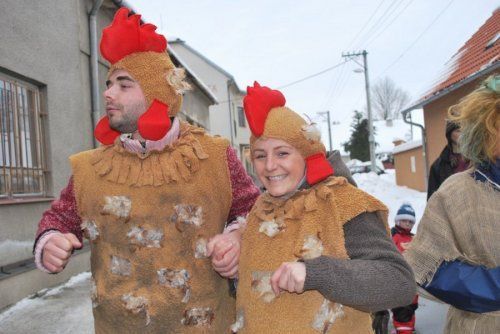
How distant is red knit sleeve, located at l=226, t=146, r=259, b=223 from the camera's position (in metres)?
2.23

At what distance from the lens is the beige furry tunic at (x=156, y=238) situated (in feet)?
6.64

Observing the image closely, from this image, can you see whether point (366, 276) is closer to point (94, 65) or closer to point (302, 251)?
point (302, 251)

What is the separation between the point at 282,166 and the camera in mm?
1844

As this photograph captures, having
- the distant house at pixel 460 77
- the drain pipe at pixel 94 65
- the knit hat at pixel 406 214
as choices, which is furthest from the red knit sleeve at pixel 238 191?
the distant house at pixel 460 77

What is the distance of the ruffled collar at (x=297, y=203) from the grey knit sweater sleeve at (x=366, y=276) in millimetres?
202

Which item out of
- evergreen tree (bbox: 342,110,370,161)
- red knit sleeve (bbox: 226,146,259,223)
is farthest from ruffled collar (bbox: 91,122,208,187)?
evergreen tree (bbox: 342,110,370,161)

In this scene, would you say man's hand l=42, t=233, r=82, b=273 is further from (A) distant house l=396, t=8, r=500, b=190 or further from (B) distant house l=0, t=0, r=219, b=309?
(A) distant house l=396, t=8, r=500, b=190

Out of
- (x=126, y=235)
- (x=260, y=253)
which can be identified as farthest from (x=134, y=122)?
(x=260, y=253)

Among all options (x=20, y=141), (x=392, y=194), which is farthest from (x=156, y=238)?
(x=392, y=194)

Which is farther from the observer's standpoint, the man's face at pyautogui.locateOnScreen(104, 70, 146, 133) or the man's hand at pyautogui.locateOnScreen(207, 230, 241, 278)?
the man's face at pyautogui.locateOnScreen(104, 70, 146, 133)

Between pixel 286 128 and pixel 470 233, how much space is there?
0.88m

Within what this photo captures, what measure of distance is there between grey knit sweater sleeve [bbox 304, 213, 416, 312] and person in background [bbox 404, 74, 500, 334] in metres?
0.41

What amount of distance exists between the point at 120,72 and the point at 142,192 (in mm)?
557

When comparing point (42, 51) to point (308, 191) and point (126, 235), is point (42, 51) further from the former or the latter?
point (308, 191)
